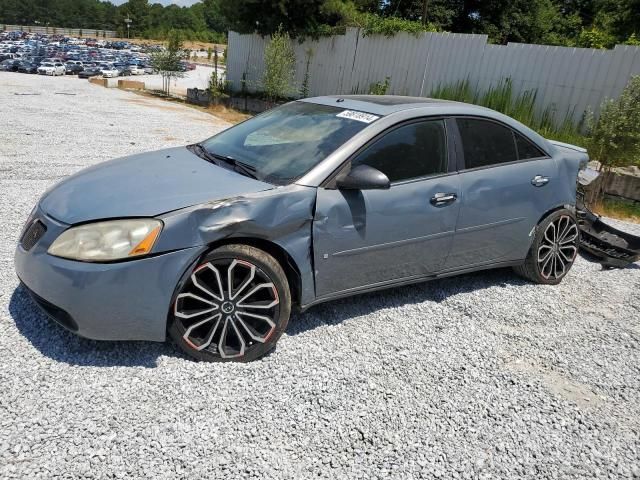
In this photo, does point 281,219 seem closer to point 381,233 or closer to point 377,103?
point 381,233

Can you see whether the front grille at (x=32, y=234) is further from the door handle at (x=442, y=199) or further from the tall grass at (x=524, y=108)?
the tall grass at (x=524, y=108)

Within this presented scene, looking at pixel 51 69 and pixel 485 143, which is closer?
pixel 485 143

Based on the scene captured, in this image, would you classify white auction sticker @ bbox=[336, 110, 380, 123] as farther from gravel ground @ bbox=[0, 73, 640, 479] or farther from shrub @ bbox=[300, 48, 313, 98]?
shrub @ bbox=[300, 48, 313, 98]

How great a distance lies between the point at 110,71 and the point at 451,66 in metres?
50.9

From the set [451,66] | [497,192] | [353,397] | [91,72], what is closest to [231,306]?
[353,397]

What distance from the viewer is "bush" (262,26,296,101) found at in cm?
1778

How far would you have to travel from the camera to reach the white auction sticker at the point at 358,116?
3520 millimetres

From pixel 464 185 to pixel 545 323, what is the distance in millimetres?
1287

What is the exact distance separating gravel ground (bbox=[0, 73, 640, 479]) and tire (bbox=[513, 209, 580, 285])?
1.31ft

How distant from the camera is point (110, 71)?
A: 55.2m

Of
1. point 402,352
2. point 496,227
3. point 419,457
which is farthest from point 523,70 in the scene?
point 419,457

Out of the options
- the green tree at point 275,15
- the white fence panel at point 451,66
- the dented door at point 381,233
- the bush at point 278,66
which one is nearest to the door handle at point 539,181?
the dented door at point 381,233

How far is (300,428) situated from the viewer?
8.31 ft

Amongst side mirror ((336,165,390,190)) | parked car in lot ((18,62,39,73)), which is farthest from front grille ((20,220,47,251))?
parked car in lot ((18,62,39,73))
